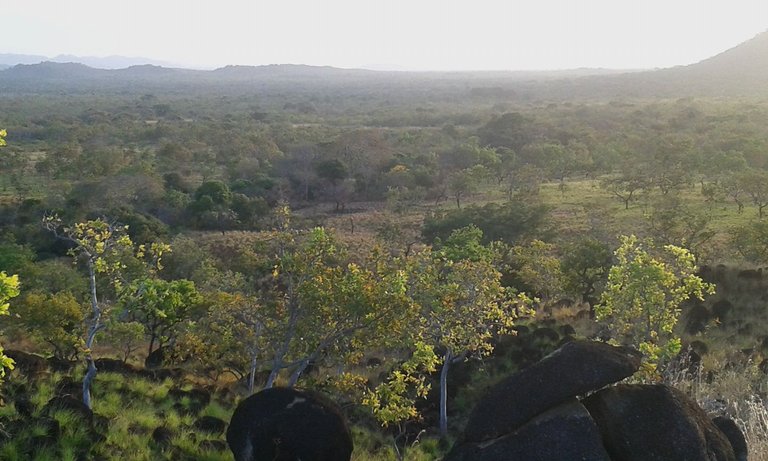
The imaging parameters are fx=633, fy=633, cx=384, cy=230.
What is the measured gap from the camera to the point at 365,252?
32.4m

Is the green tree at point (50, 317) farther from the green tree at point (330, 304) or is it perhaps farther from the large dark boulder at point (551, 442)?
the large dark boulder at point (551, 442)

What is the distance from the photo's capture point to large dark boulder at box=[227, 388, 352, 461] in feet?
25.7

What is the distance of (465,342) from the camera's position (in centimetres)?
1223

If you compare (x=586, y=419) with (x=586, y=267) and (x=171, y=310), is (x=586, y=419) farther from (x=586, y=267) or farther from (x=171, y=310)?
(x=586, y=267)

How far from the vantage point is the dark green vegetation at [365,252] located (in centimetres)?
1052

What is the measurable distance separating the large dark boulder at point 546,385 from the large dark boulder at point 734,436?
1657 millimetres

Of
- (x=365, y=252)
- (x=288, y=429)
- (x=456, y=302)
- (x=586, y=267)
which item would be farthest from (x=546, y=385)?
(x=365, y=252)

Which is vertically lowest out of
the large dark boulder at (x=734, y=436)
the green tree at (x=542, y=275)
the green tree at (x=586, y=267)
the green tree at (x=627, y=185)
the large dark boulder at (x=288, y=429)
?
the green tree at (x=627, y=185)

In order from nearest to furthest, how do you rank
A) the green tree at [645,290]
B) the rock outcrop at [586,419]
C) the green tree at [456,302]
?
the rock outcrop at [586,419]
the green tree at [645,290]
the green tree at [456,302]

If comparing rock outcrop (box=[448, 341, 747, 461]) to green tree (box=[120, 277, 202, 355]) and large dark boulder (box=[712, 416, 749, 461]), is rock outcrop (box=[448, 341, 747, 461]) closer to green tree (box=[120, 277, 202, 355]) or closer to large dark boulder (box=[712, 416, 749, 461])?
large dark boulder (box=[712, 416, 749, 461])

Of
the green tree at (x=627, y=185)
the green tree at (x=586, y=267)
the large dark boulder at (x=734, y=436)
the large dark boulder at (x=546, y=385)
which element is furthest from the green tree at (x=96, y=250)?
the green tree at (x=627, y=185)

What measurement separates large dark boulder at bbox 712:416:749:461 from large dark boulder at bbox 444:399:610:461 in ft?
7.32

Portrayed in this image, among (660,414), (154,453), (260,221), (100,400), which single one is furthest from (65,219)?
(660,414)

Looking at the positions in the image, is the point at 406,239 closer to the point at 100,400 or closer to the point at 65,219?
the point at 65,219
